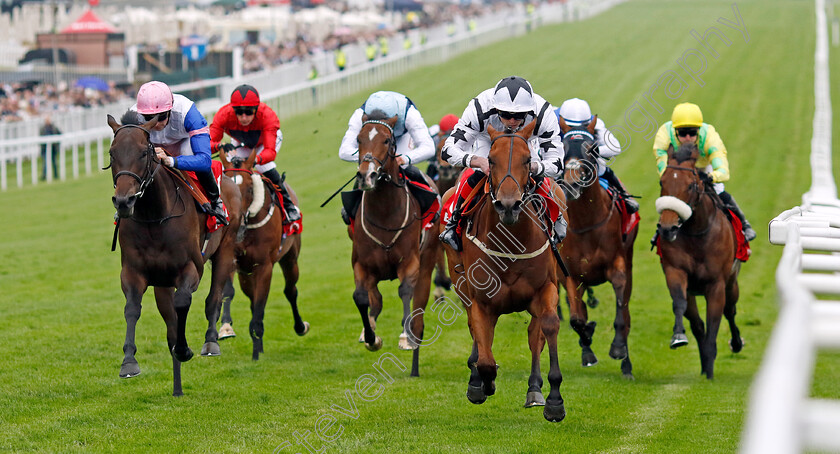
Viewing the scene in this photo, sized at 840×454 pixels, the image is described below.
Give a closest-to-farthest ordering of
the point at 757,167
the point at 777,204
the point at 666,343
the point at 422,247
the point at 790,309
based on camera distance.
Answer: the point at 790,309, the point at 422,247, the point at 666,343, the point at 777,204, the point at 757,167

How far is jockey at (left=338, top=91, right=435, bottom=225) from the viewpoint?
7922 mm

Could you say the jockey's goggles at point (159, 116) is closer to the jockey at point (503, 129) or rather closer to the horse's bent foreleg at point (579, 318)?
the jockey at point (503, 129)

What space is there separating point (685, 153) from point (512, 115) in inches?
105

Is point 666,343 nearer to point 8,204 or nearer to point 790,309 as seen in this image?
point 790,309

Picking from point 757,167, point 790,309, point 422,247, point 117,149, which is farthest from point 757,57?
point 790,309

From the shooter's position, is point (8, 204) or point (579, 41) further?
point (579, 41)

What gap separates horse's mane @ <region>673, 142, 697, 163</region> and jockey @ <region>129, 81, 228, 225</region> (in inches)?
146

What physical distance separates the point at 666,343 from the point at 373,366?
11.3ft

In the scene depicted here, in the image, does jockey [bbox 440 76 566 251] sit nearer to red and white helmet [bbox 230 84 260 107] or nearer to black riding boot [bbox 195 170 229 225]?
black riding boot [bbox 195 170 229 225]

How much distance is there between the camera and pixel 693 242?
848 centimetres

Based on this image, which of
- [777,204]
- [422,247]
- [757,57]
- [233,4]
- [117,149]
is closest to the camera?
[117,149]

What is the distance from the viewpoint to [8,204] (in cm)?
1881

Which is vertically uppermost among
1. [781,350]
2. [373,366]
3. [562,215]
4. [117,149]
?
[781,350]

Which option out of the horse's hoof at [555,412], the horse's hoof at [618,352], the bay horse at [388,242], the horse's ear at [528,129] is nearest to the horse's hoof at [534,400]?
the horse's hoof at [555,412]
